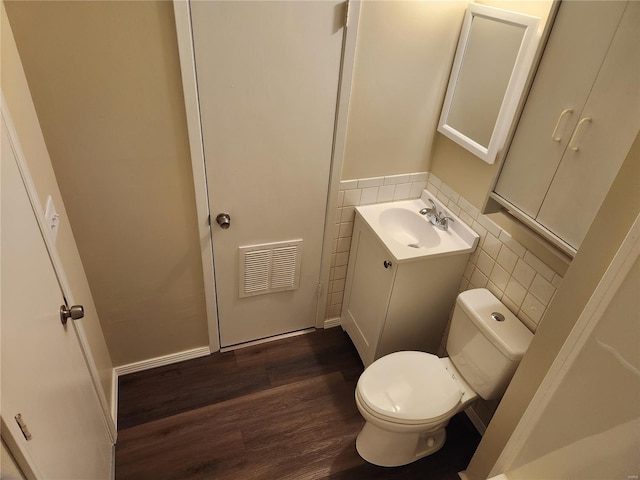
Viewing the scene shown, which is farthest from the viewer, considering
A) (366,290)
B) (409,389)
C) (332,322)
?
(332,322)

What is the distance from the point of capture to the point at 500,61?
167 cm

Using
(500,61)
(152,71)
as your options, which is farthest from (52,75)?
(500,61)

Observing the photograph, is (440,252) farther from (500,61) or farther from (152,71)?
(152,71)

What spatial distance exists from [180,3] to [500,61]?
→ 1.19 meters

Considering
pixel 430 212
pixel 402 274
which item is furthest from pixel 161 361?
pixel 430 212

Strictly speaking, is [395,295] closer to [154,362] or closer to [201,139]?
[201,139]

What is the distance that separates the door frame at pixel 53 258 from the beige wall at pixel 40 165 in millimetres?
113

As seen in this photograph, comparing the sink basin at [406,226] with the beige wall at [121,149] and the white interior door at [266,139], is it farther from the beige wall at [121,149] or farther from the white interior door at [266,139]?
the beige wall at [121,149]

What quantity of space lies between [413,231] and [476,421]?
0.98 meters

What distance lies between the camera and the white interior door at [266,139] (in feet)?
5.17

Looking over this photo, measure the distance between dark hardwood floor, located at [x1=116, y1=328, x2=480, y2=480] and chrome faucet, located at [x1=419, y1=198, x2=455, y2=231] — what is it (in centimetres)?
90

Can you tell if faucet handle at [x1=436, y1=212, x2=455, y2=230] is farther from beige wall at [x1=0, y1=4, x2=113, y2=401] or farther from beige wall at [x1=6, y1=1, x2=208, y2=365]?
beige wall at [x1=0, y1=4, x2=113, y2=401]

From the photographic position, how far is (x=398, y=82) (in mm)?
1908

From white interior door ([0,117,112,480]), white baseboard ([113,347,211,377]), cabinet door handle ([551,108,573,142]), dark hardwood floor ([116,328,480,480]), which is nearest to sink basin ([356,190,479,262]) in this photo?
cabinet door handle ([551,108,573,142])
